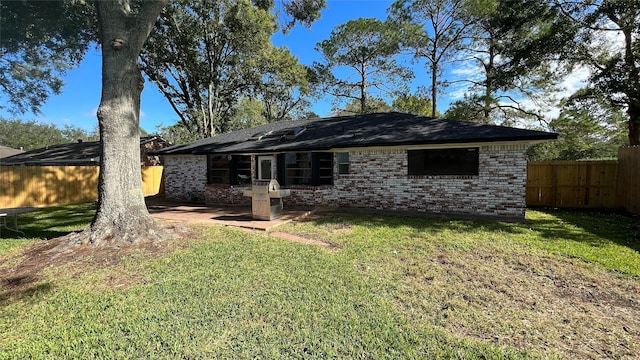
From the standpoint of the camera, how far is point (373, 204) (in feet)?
33.3

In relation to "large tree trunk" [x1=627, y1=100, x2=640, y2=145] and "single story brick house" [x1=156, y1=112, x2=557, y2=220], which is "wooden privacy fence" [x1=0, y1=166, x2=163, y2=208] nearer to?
"single story brick house" [x1=156, y1=112, x2=557, y2=220]

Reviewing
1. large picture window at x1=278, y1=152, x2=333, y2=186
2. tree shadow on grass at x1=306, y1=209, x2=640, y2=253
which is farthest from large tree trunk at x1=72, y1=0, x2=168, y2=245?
large picture window at x1=278, y1=152, x2=333, y2=186

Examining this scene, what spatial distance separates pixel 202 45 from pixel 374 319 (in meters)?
23.2

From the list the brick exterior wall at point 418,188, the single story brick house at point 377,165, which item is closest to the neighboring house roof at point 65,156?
the single story brick house at point 377,165

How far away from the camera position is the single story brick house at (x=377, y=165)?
8516 millimetres

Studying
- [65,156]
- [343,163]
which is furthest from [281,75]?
[65,156]

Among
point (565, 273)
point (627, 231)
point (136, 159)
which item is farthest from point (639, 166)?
point (136, 159)

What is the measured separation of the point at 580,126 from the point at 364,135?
13384mm

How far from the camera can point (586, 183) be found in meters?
10.4

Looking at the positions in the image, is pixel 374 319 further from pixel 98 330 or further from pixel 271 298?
pixel 98 330

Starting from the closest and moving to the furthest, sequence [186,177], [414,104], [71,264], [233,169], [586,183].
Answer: [71,264] < [586,183] < [233,169] < [186,177] < [414,104]

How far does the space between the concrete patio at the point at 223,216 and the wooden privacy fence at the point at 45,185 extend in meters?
5.95

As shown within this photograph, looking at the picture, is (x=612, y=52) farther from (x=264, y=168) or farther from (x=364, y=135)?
(x=264, y=168)

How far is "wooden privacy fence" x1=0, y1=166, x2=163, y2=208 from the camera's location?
12320 millimetres
